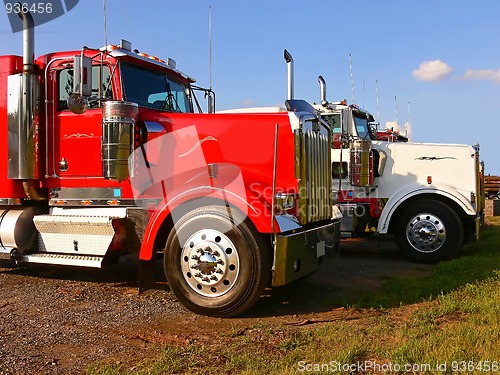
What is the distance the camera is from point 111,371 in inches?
128

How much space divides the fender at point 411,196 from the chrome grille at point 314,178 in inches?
94.1

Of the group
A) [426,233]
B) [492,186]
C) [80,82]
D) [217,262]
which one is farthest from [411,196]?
[492,186]

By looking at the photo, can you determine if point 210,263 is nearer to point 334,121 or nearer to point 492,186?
point 334,121

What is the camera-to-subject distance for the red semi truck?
185 inches

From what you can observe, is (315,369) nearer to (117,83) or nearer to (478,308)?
(478,308)

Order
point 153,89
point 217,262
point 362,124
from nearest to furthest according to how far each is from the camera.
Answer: point 217,262 → point 153,89 → point 362,124

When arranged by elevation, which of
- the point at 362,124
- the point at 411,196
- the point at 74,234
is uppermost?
the point at 362,124

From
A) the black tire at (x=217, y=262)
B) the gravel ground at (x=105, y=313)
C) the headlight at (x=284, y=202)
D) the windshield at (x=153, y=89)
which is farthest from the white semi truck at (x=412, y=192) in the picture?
the black tire at (x=217, y=262)

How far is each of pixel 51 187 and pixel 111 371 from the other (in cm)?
336

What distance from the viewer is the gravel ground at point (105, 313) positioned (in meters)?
3.67

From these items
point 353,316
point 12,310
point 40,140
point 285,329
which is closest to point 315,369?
point 285,329

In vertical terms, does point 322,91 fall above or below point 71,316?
above

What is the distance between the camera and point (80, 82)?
16.6 ft

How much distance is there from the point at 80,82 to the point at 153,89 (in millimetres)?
1190
